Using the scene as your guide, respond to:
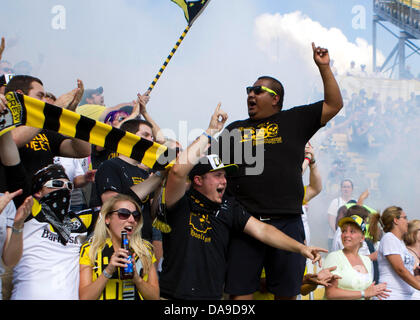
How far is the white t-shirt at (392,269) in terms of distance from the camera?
188 inches

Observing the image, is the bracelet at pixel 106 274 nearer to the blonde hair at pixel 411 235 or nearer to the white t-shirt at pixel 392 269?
the white t-shirt at pixel 392 269

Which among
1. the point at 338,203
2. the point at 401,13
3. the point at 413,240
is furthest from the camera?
the point at 401,13

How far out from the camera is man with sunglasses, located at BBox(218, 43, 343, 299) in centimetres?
345

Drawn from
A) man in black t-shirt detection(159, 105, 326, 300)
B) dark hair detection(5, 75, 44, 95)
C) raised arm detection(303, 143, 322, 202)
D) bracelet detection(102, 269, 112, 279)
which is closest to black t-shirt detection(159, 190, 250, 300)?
man in black t-shirt detection(159, 105, 326, 300)

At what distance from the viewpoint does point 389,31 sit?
33.1 ft

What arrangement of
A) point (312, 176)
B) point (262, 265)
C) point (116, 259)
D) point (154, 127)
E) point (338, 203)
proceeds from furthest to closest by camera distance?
1. point (338, 203)
2. point (154, 127)
3. point (312, 176)
4. point (262, 265)
5. point (116, 259)

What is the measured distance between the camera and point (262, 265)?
3543 millimetres

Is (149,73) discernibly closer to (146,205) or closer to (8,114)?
(146,205)

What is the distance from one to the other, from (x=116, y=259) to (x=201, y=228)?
2.16 ft

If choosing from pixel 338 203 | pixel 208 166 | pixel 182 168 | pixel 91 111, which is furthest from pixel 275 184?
pixel 338 203

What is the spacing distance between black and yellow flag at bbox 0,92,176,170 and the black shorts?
79cm

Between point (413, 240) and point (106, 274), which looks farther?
point (413, 240)

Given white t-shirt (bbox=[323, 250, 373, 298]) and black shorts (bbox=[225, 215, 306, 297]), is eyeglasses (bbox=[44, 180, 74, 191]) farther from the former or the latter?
white t-shirt (bbox=[323, 250, 373, 298])

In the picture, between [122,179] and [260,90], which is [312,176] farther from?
[122,179]
